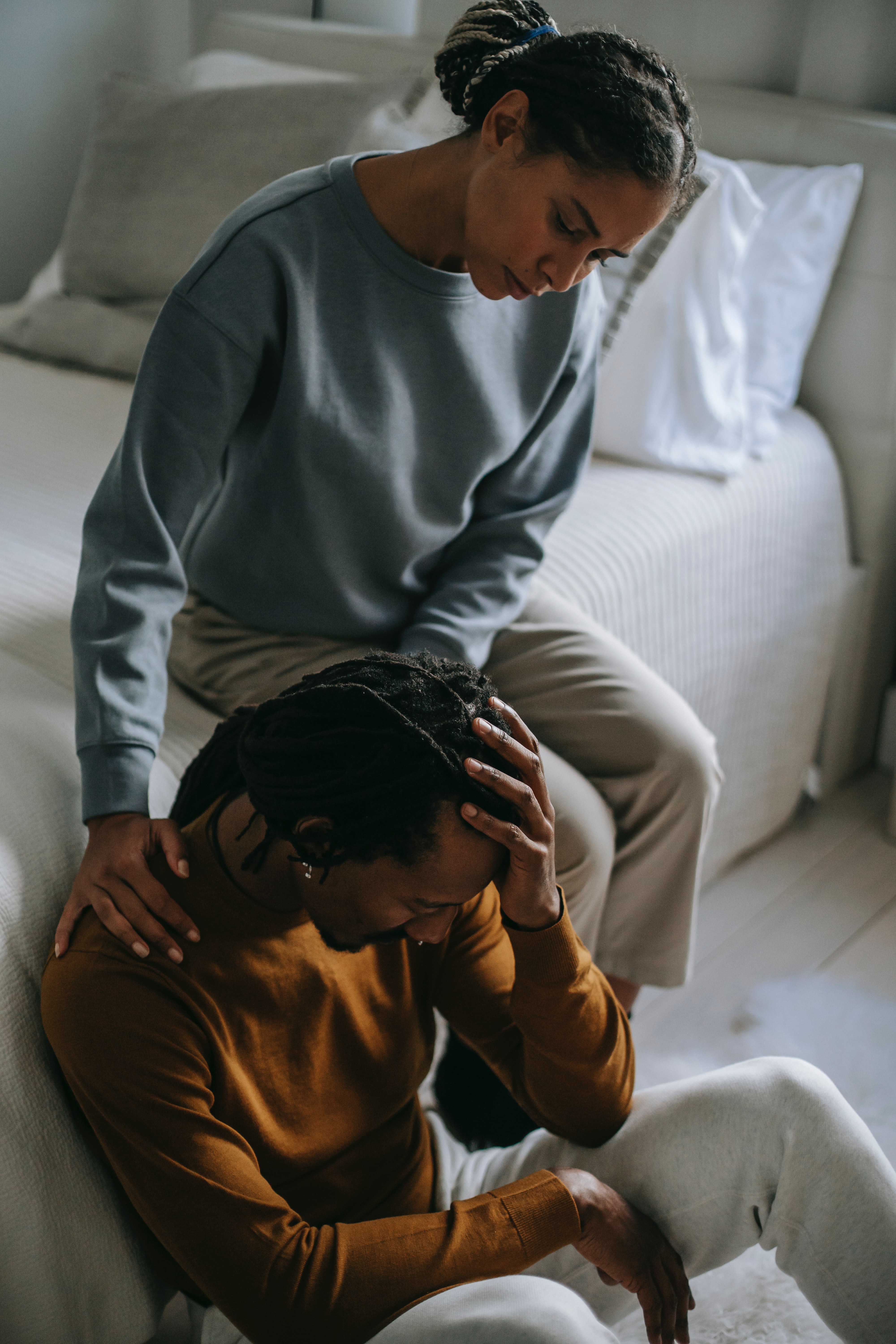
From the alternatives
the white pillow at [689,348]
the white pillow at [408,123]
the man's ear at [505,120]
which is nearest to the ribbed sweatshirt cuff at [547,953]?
the man's ear at [505,120]

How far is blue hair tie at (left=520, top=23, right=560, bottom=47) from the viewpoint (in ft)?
3.12

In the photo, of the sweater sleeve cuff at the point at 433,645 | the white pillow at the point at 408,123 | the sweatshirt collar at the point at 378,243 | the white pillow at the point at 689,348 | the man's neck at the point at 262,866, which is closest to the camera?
the man's neck at the point at 262,866

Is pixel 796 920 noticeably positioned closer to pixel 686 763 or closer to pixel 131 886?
pixel 686 763

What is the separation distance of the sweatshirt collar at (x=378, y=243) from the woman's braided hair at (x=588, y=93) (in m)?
0.13

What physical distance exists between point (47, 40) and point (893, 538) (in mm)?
1987

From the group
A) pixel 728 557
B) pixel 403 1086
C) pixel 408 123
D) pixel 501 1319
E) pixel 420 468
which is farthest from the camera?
pixel 408 123

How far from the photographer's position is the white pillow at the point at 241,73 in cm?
206

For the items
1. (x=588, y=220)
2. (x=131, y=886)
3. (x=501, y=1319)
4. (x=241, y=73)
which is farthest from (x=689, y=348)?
(x=501, y=1319)

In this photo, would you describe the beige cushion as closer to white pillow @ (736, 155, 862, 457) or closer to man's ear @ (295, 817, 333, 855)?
white pillow @ (736, 155, 862, 457)

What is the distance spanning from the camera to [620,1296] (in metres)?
Answer: 0.88

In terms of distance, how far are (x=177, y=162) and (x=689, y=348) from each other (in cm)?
90

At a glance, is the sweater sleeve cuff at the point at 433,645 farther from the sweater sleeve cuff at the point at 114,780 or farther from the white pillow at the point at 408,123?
the white pillow at the point at 408,123

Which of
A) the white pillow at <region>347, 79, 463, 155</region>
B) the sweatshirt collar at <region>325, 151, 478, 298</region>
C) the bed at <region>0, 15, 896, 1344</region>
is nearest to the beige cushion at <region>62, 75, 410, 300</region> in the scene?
the white pillow at <region>347, 79, 463, 155</region>

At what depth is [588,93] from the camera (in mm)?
864
